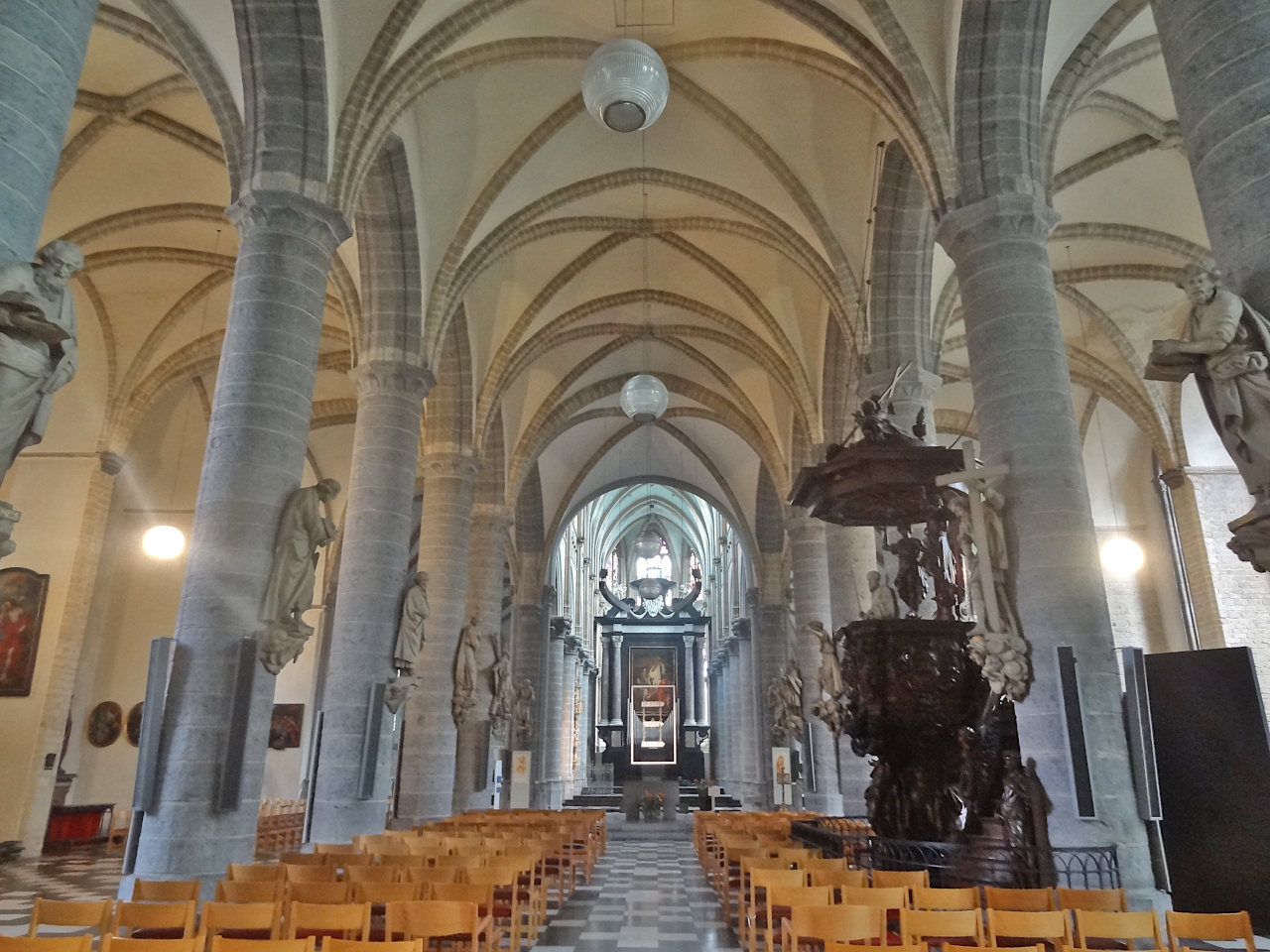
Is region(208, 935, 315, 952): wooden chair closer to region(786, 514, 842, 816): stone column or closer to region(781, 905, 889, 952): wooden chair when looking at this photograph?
region(781, 905, 889, 952): wooden chair

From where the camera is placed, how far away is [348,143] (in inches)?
318

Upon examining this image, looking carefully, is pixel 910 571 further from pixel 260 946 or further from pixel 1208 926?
pixel 260 946

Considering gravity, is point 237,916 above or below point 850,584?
below

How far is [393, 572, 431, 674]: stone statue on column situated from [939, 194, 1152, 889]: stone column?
6104 mm

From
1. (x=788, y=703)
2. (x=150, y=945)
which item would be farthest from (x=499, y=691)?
(x=150, y=945)

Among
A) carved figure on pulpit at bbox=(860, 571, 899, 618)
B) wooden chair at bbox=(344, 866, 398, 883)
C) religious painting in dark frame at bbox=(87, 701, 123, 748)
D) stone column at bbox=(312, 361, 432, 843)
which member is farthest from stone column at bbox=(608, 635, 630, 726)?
wooden chair at bbox=(344, 866, 398, 883)

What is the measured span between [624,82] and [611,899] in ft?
25.5

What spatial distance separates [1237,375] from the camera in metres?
3.32

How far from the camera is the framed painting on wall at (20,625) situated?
1260 cm

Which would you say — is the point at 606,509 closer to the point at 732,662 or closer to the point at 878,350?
the point at 732,662

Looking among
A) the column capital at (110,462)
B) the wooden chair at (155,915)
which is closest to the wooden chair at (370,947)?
the wooden chair at (155,915)

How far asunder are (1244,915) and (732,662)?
25958mm

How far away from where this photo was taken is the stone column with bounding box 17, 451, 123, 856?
12195mm

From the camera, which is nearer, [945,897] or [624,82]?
[945,897]
